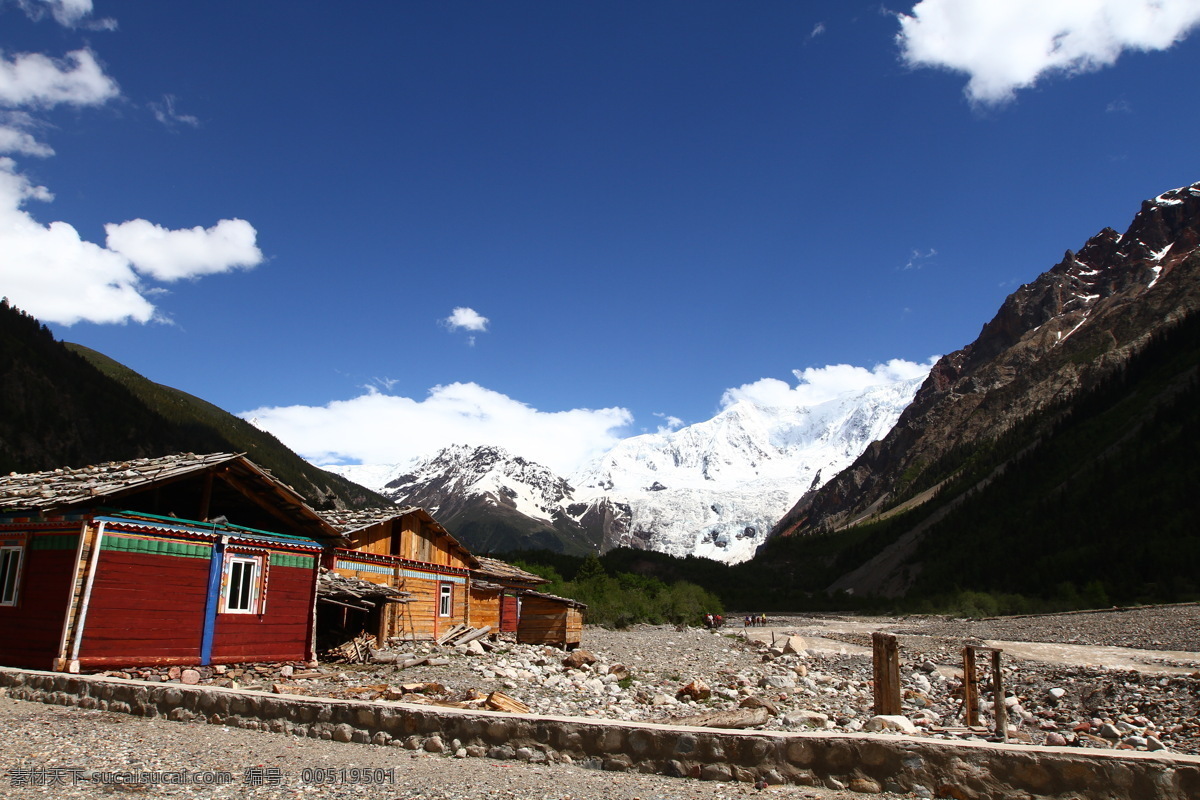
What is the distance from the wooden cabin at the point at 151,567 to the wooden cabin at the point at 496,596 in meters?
16.9

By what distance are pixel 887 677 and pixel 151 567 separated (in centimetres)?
1640

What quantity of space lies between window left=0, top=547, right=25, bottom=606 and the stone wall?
7583mm

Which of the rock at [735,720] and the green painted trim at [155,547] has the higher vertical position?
the green painted trim at [155,547]

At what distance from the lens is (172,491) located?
18.4 metres

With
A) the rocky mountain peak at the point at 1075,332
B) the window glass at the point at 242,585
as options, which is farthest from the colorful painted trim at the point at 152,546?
the rocky mountain peak at the point at 1075,332

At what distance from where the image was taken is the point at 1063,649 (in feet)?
135

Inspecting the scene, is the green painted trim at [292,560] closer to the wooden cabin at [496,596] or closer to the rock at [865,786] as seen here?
the wooden cabin at [496,596]

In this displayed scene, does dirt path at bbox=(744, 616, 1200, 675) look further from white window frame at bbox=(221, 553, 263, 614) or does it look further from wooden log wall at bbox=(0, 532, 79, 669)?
wooden log wall at bbox=(0, 532, 79, 669)

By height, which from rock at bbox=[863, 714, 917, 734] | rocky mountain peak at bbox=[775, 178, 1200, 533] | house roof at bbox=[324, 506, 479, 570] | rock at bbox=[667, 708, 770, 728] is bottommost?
rock at bbox=[863, 714, 917, 734]

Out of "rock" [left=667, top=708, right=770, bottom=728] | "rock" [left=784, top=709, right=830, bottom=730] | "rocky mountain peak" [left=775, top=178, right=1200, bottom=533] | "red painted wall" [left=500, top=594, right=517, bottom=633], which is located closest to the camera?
"rock" [left=667, top=708, right=770, bottom=728]

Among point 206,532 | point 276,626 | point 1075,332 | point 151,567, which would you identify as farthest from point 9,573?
point 1075,332

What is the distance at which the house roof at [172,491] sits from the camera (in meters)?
16.3

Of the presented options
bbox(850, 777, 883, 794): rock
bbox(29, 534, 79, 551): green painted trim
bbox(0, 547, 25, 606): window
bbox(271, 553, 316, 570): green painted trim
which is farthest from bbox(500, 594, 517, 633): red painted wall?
bbox(850, 777, 883, 794): rock

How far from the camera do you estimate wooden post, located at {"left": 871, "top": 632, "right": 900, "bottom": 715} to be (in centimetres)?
1399
